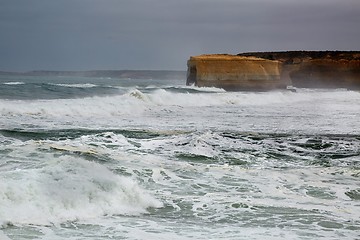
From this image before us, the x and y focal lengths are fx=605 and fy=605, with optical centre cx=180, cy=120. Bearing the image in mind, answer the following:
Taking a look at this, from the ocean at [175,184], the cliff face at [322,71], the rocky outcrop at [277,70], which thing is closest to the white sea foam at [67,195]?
the ocean at [175,184]

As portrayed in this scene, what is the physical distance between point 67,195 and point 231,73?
53.2 meters

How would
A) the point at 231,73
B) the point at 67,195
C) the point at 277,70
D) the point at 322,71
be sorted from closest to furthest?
the point at 67,195 → the point at 231,73 → the point at 277,70 → the point at 322,71

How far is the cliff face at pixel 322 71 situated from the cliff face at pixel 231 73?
451 inches

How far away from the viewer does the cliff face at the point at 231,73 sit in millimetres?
59156

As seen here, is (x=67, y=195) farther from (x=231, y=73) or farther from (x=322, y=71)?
(x=322, y=71)

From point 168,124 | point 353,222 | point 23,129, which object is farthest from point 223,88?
point 353,222

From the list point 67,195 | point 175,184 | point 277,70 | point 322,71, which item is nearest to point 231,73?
point 277,70

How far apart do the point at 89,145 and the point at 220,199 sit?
17.5 ft

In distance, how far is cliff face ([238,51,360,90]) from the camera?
75.5m

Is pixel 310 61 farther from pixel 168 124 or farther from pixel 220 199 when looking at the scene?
pixel 220 199

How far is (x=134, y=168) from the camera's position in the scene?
10.3 metres

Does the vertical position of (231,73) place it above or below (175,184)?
above

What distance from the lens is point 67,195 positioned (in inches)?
298

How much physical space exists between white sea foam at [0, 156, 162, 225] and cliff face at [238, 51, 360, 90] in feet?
216
